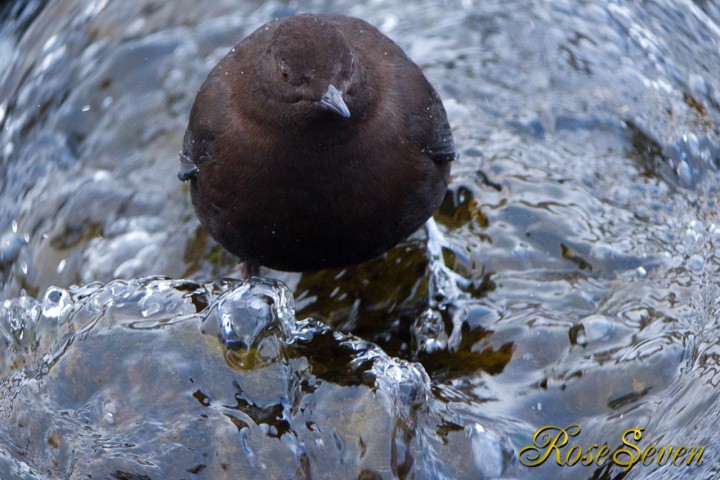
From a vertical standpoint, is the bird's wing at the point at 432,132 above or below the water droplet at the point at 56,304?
above

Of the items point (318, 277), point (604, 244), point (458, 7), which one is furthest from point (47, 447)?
point (458, 7)

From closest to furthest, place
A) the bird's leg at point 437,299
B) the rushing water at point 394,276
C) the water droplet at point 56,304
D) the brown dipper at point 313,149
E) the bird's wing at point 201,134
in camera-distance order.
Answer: the rushing water at point 394,276, the brown dipper at point 313,149, the water droplet at point 56,304, the bird's wing at point 201,134, the bird's leg at point 437,299

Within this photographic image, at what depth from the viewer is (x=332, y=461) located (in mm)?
3947

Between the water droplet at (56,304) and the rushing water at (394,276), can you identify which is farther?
the water droplet at (56,304)

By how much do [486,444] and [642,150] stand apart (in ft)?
9.79

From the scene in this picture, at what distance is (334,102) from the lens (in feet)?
14.0

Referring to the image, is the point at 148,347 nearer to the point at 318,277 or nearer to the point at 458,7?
the point at 318,277

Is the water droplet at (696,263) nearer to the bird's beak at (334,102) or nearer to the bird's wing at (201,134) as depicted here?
the bird's beak at (334,102)

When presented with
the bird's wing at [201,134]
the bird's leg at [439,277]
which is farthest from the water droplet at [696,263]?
the bird's wing at [201,134]

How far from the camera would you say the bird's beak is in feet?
13.9

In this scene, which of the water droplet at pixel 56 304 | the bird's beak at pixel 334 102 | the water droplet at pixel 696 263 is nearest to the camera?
the bird's beak at pixel 334 102

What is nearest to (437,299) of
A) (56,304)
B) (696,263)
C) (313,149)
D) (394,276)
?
(394,276)

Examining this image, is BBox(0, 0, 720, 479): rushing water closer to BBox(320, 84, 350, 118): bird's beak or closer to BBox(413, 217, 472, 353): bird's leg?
BBox(413, 217, 472, 353): bird's leg

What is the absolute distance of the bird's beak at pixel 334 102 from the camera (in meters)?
4.25
